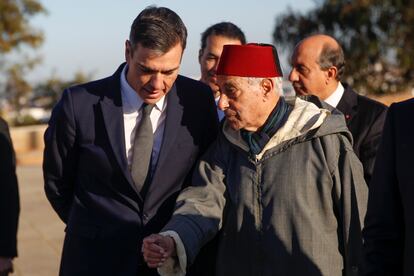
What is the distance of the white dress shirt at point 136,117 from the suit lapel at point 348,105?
1.25 meters

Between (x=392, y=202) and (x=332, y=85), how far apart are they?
242 centimetres

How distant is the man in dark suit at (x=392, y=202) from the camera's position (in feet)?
8.41

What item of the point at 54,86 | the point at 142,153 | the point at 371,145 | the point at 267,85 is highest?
the point at 267,85

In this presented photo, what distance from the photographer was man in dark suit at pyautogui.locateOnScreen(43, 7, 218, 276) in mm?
3705

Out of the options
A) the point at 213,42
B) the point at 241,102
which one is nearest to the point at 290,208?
the point at 241,102

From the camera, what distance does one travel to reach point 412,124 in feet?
8.48

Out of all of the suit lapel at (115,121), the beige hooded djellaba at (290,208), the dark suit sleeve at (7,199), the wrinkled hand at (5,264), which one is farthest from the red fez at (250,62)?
the wrinkled hand at (5,264)

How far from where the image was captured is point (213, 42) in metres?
5.25

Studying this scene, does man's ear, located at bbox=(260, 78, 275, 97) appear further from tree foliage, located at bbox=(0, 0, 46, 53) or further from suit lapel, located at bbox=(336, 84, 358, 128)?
tree foliage, located at bbox=(0, 0, 46, 53)

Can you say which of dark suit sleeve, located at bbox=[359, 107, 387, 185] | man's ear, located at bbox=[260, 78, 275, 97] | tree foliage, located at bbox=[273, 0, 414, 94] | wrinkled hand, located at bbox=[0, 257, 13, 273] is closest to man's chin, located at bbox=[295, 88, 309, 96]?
dark suit sleeve, located at bbox=[359, 107, 387, 185]

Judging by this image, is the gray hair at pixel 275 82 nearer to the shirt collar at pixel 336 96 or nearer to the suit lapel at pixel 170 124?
the suit lapel at pixel 170 124

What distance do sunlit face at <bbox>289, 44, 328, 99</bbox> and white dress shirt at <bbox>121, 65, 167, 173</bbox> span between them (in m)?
1.31

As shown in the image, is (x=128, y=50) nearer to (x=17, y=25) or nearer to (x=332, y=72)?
(x=332, y=72)

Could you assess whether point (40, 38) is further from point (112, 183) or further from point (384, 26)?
point (112, 183)
